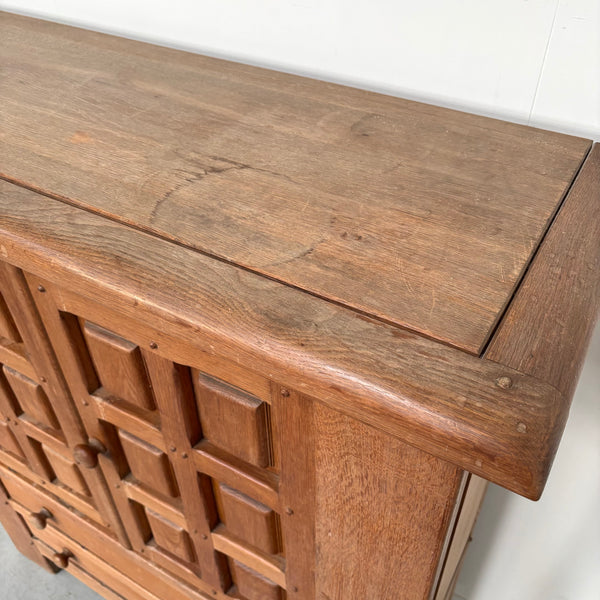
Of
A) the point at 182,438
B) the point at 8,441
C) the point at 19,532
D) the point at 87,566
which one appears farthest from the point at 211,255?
the point at 19,532

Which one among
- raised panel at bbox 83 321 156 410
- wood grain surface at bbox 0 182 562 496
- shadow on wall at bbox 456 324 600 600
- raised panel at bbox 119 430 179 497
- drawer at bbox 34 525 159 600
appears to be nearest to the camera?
wood grain surface at bbox 0 182 562 496

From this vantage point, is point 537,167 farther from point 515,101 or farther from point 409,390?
point 409,390

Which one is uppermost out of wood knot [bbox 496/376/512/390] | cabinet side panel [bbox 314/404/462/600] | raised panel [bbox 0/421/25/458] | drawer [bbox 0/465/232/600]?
wood knot [bbox 496/376/512/390]

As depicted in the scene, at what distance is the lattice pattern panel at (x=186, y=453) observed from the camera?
24.9 inches

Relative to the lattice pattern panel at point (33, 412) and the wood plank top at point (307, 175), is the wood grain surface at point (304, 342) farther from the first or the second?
the lattice pattern panel at point (33, 412)

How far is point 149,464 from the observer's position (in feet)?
2.59

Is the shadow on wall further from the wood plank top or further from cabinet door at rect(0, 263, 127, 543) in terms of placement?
cabinet door at rect(0, 263, 127, 543)

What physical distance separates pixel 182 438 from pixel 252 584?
0.95 ft

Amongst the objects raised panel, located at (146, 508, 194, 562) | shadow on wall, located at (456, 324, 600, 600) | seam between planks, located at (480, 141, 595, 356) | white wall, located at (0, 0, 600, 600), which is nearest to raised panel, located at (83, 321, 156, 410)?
raised panel, located at (146, 508, 194, 562)

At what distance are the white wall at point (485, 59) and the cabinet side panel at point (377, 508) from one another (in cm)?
48

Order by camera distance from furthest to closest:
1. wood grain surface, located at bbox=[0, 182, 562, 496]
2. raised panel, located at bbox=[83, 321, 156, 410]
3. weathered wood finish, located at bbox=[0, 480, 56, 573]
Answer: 1. weathered wood finish, located at bbox=[0, 480, 56, 573]
2. raised panel, located at bbox=[83, 321, 156, 410]
3. wood grain surface, located at bbox=[0, 182, 562, 496]

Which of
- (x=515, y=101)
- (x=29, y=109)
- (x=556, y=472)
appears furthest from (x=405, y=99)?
(x=556, y=472)

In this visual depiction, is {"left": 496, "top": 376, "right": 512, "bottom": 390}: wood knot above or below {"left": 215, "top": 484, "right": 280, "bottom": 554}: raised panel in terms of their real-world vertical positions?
above

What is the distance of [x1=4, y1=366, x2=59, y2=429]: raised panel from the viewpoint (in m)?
0.86
